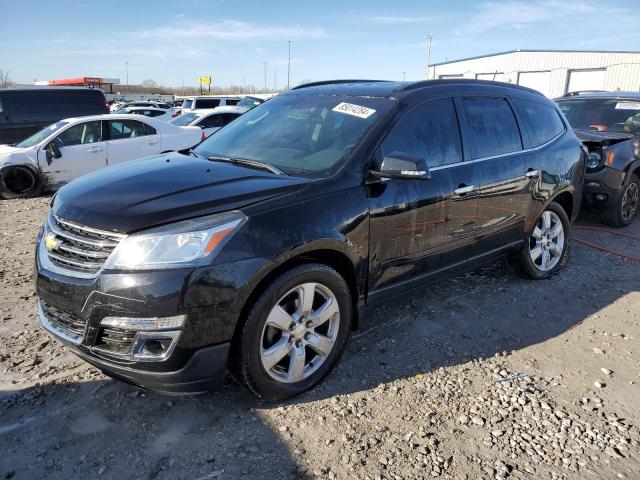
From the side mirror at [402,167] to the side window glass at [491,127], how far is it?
3.46 feet

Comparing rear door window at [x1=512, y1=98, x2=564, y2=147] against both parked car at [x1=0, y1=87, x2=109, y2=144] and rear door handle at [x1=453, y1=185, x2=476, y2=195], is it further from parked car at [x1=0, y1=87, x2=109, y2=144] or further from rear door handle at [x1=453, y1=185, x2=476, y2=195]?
parked car at [x1=0, y1=87, x2=109, y2=144]

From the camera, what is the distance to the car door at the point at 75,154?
902 cm

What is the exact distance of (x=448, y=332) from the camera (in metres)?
3.83

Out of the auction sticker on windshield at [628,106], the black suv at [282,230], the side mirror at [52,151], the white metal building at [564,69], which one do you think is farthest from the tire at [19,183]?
the white metal building at [564,69]

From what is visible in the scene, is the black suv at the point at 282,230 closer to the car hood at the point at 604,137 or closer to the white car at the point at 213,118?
the car hood at the point at 604,137

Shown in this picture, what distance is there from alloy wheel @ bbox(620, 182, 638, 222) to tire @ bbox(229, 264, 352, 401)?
219 inches

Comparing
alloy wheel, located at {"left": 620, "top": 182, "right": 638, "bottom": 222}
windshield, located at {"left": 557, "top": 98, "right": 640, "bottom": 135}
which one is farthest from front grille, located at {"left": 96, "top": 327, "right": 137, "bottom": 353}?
windshield, located at {"left": 557, "top": 98, "right": 640, "bottom": 135}

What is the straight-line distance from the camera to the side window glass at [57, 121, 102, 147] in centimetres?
918

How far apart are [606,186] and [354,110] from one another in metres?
4.83

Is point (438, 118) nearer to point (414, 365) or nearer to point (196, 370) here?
point (414, 365)

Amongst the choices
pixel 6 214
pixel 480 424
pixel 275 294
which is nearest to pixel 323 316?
pixel 275 294

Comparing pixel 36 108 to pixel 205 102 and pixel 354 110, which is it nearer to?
pixel 354 110

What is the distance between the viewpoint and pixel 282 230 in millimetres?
2658

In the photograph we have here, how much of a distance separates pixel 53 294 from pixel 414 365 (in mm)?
2243
